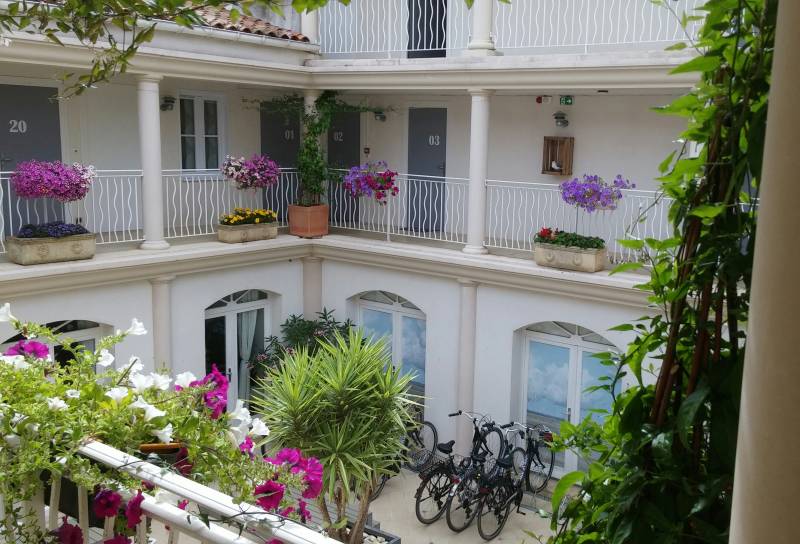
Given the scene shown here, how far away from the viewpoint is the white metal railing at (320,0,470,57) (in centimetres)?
1425

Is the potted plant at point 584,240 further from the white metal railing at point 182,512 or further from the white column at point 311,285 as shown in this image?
the white metal railing at point 182,512

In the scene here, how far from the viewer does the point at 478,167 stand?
1227 centimetres

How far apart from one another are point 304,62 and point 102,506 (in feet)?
40.8

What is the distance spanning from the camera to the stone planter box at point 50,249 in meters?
10.3

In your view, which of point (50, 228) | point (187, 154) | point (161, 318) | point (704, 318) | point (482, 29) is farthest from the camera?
point (187, 154)

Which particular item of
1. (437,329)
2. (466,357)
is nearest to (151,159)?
(437,329)

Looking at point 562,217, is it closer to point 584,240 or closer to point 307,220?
Result: point 584,240

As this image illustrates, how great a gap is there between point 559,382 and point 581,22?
565 cm

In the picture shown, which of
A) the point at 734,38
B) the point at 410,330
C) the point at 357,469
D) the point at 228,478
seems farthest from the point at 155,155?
the point at 734,38

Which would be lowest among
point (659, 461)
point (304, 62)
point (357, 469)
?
point (357, 469)

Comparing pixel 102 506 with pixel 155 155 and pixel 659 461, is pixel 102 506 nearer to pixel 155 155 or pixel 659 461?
pixel 659 461

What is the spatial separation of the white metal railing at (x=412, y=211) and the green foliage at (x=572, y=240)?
260 cm

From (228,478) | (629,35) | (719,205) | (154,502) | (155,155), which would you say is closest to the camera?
Result: (719,205)

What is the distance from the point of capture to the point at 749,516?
0.89m
